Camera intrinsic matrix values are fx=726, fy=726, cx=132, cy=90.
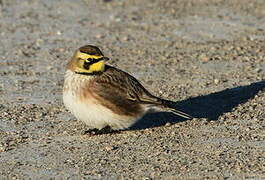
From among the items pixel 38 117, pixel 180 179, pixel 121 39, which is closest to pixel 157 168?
pixel 180 179

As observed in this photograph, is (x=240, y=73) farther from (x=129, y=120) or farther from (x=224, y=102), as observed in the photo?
(x=129, y=120)

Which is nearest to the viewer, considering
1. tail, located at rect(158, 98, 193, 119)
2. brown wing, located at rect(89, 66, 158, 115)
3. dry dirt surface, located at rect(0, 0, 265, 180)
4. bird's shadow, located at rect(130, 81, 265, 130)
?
dry dirt surface, located at rect(0, 0, 265, 180)

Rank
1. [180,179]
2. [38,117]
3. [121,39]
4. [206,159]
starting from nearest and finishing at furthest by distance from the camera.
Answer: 1. [180,179]
2. [206,159]
3. [38,117]
4. [121,39]

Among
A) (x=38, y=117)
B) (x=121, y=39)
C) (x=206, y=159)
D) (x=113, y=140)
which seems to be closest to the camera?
(x=206, y=159)

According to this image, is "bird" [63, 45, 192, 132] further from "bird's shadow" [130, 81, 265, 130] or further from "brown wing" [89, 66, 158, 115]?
"bird's shadow" [130, 81, 265, 130]

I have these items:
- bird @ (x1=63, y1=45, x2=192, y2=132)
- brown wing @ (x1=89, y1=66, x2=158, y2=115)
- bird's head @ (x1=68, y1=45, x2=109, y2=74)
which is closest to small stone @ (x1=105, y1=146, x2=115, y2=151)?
Result: bird @ (x1=63, y1=45, x2=192, y2=132)

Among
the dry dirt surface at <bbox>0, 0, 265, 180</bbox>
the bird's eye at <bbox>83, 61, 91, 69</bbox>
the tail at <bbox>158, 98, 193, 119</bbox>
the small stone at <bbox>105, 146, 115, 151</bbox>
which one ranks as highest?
the bird's eye at <bbox>83, 61, 91, 69</bbox>

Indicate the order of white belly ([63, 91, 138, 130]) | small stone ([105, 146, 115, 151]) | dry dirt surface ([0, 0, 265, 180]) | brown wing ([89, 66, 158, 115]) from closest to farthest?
dry dirt surface ([0, 0, 265, 180]) → small stone ([105, 146, 115, 151]) → white belly ([63, 91, 138, 130]) → brown wing ([89, 66, 158, 115])

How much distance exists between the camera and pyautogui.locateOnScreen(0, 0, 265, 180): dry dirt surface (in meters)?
7.67

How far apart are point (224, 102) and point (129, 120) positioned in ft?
6.09

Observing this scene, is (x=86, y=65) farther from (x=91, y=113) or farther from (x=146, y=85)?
(x=146, y=85)

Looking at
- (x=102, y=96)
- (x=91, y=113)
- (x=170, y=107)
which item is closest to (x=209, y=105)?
(x=170, y=107)

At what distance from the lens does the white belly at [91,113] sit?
8.22 metres

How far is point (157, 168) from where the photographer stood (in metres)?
7.47
